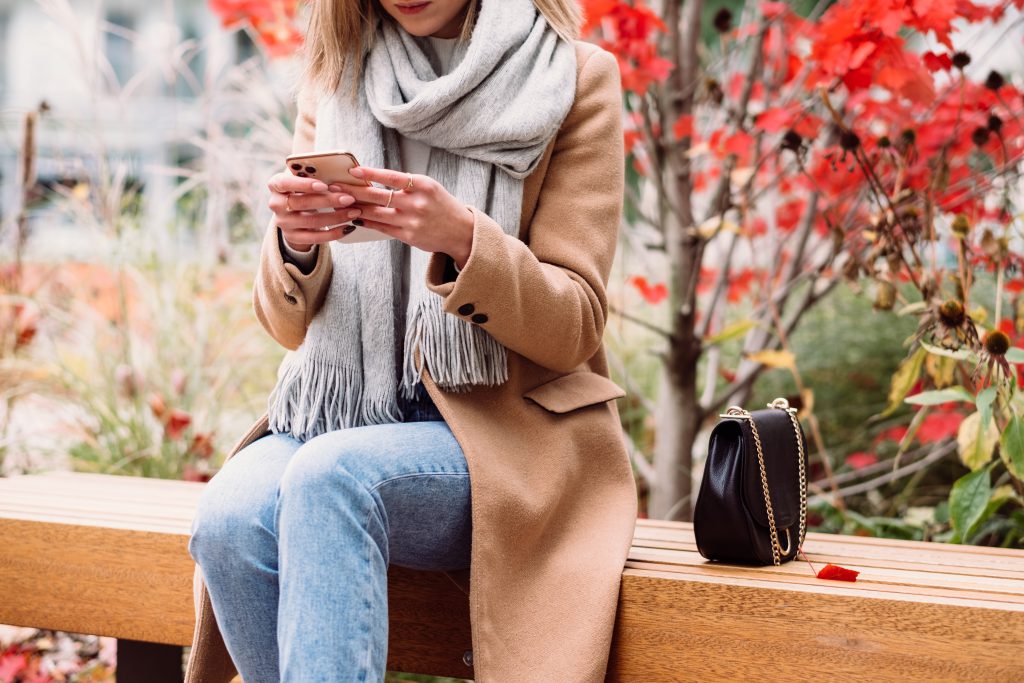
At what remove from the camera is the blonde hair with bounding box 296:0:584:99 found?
73.3 inches

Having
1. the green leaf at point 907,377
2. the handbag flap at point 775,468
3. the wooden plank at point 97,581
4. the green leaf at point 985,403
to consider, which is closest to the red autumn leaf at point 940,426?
the green leaf at point 907,377

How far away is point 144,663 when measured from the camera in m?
2.15

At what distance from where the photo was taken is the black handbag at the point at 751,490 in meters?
1.61

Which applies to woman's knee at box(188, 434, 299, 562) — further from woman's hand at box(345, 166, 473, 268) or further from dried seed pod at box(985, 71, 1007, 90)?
dried seed pod at box(985, 71, 1007, 90)

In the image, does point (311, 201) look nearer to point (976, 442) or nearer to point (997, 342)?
point (997, 342)

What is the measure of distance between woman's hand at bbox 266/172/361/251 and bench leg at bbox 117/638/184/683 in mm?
1022

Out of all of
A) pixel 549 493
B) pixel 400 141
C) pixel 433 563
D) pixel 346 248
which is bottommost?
pixel 433 563

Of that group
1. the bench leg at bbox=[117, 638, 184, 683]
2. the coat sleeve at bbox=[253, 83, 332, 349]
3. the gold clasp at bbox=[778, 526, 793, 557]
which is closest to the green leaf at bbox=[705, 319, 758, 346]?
the gold clasp at bbox=[778, 526, 793, 557]

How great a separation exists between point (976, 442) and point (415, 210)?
1.21m

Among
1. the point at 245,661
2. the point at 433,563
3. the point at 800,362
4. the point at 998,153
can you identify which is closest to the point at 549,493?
the point at 433,563

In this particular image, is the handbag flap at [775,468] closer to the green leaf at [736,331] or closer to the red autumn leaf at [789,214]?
the green leaf at [736,331]

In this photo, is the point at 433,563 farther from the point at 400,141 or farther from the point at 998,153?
the point at 998,153

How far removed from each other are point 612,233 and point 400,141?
0.41 meters

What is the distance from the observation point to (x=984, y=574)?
1.67 meters
